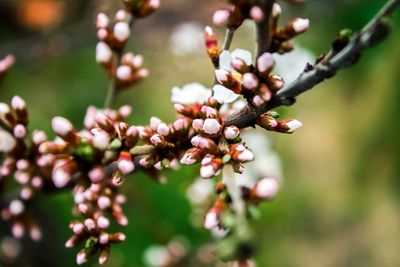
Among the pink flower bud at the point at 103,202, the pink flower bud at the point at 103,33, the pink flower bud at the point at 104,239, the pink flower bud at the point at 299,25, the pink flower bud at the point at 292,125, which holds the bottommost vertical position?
the pink flower bud at the point at 104,239

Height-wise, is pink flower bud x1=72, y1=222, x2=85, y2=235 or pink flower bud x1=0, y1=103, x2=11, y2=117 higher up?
pink flower bud x1=0, y1=103, x2=11, y2=117

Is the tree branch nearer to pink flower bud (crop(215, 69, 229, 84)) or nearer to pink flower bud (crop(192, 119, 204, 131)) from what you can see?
pink flower bud (crop(192, 119, 204, 131))

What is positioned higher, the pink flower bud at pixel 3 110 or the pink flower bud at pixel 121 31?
the pink flower bud at pixel 121 31

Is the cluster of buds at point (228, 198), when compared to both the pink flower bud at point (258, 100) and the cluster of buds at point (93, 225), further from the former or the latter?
the cluster of buds at point (93, 225)

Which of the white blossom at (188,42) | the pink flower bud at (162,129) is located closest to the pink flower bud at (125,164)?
the pink flower bud at (162,129)

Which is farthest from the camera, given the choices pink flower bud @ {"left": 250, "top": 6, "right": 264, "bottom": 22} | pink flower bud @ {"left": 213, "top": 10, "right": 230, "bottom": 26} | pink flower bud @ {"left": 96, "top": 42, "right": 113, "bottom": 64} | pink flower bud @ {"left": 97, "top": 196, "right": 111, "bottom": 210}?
pink flower bud @ {"left": 96, "top": 42, "right": 113, "bottom": 64}

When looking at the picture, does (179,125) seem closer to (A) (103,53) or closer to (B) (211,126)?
(B) (211,126)

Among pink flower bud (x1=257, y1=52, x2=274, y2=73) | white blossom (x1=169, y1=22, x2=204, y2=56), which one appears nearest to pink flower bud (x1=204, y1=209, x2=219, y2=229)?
pink flower bud (x1=257, y1=52, x2=274, y2=73)
